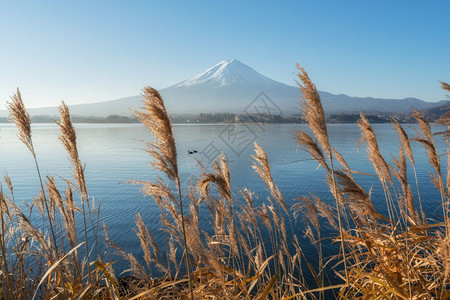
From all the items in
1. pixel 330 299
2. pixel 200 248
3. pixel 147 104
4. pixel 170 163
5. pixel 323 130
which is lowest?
pixel 330 299

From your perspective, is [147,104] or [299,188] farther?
[299,188]

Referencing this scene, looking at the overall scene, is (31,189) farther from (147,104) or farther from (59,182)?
(147,104)

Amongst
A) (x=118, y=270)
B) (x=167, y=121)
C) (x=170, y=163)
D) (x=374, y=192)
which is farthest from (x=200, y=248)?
(x=374, y=192)

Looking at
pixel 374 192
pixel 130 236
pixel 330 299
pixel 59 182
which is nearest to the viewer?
pixel 330 299

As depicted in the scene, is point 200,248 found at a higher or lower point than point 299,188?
higher

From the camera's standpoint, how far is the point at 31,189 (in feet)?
66.5

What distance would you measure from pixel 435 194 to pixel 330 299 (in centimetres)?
1414

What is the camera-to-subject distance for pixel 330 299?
26.6 feet

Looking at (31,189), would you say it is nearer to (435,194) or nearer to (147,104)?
(147,104)

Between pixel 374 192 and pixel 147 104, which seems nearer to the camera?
pixel 147 104

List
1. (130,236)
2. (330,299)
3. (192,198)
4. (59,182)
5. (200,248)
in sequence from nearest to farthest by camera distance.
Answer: (200,248), (192,198), (330,299), (130,236), (59,182)

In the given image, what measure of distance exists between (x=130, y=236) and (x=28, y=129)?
10.8 metres

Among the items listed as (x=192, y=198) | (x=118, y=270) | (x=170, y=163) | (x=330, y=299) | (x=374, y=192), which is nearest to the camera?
(x=170, y=163)

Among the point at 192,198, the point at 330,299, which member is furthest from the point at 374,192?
the point at 192,198
